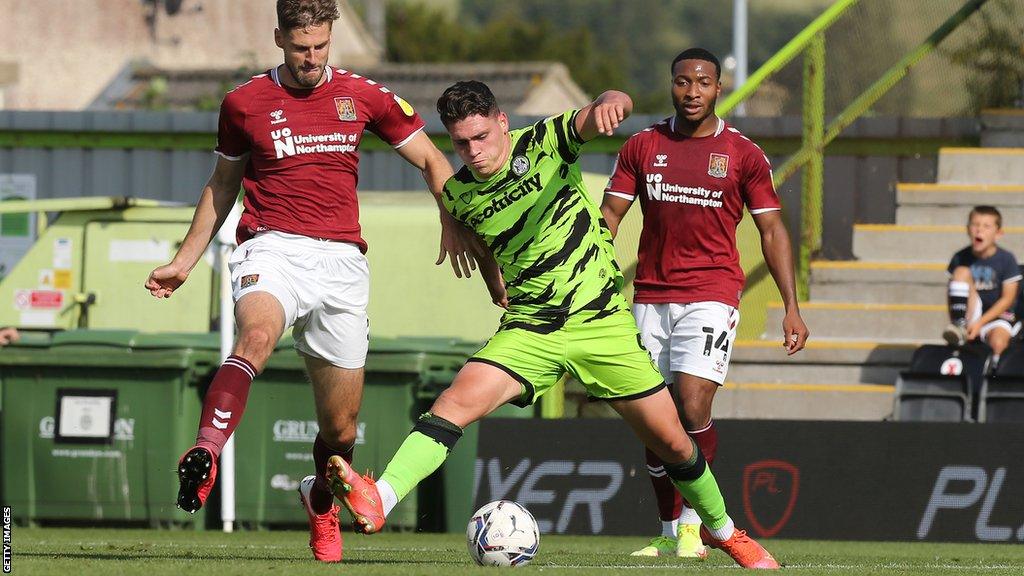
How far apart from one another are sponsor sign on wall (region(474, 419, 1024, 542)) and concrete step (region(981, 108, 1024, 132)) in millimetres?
5628

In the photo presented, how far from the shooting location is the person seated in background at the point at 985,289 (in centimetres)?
1286

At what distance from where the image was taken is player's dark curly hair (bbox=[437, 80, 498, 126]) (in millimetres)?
6906

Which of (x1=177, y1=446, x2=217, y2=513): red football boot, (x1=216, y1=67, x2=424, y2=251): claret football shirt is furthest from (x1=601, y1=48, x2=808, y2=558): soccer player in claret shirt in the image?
(x1=177, y1=446, x2=217, y2=513): red football boot

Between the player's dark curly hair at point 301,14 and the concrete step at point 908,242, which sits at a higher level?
the player's dark curly hair at point 301,14

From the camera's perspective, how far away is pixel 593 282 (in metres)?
7.21

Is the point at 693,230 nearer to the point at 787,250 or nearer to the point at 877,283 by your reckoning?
the point at 787,250

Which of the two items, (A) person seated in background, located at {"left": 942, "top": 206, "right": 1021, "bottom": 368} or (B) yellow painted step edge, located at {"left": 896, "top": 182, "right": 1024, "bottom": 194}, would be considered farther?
(B) yellow painted step edge, located at {"left": 896, "top": 182, "right": 1024, "bottom": 194}

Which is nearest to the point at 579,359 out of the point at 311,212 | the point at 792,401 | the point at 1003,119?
Result: the point at 311,212

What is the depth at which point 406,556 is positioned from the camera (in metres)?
8.30

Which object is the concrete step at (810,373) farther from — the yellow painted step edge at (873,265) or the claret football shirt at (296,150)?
the claret football shirt at (296,150)

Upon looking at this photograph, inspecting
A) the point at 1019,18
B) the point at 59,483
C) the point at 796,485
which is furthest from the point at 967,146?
the point at 59,483

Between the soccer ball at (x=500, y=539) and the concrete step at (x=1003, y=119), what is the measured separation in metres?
10.2

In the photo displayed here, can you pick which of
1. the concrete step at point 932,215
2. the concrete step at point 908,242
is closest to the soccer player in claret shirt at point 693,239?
the concrete step at point 908,242

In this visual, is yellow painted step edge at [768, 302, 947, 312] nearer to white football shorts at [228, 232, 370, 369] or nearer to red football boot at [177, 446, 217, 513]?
white football shorts at [228, 232, 370, 369]
